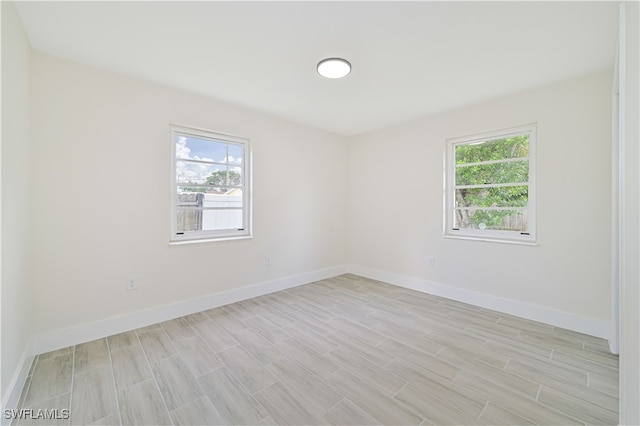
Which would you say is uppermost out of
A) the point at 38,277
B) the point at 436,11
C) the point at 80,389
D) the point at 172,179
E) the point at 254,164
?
the point at 436,11

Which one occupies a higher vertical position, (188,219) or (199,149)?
(199,149)

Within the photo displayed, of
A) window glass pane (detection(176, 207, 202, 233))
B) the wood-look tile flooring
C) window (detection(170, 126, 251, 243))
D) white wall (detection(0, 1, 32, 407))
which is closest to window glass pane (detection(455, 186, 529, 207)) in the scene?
the wood-look tile flooring

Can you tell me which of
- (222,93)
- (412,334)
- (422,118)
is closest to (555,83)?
(422,118)

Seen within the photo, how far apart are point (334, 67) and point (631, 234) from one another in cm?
226

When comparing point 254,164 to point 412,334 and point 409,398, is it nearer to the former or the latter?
point 412,334

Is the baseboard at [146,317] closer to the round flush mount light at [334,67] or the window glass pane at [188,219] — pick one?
the window glass pane at [188,219]

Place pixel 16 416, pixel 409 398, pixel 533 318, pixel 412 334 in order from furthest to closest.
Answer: pixel 533 318 < pixel 412 334 < pixel 409 398 < pixel 16 416

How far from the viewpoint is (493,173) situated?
130 inches

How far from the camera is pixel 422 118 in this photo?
12.4ft

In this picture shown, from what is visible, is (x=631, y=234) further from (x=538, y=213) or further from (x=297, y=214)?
(x=297, y=214)

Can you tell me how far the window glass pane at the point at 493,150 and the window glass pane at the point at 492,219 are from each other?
2.21 feet

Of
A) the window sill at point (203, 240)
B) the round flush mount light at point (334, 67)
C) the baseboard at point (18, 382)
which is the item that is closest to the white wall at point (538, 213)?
the round flush mount light at point (334, 67)

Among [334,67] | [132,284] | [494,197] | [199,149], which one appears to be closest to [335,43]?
[334,67]

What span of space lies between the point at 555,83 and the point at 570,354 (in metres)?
2.63
